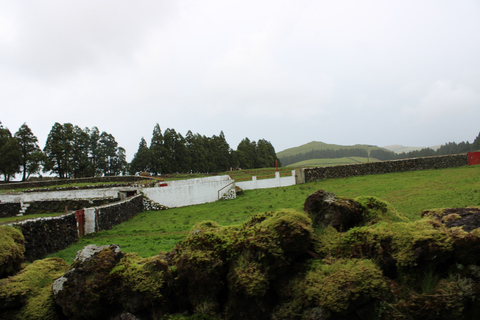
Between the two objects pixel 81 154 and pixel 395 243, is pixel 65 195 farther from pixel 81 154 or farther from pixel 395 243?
pixel 81 154

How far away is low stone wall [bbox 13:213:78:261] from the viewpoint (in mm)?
8527

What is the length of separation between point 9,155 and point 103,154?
15.6 m

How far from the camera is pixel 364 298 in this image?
334cm

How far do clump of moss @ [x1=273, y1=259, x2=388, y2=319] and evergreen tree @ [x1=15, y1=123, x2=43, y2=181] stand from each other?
196 ft

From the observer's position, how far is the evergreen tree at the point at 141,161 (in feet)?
181

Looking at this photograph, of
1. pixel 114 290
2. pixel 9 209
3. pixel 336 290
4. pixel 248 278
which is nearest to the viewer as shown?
pixel 336 290

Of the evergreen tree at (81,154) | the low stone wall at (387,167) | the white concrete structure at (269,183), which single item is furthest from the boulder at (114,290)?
the evergreen tree at (81,154)

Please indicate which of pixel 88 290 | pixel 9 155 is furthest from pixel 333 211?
pixel 9 155

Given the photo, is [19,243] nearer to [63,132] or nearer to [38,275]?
[38,275]

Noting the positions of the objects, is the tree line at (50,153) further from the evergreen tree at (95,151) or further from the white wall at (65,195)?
the white wall at (65,195)

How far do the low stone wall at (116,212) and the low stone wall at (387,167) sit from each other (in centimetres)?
1351

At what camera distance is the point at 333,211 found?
4.55 m

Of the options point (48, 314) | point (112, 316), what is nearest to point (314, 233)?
point (112, 316)

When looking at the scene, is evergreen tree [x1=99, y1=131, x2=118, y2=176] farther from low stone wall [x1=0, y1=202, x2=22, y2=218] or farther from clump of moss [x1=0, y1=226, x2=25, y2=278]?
clump of moss [x1=0, y1=226, x2=25, y2=278]
